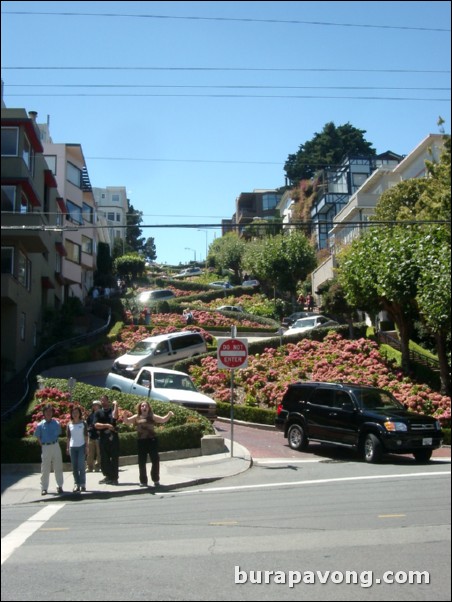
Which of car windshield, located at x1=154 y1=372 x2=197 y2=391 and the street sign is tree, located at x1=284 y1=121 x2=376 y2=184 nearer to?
car windshield, located at x1=154 y1=372 x2=197 y2=391

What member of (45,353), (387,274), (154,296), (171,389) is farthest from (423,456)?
(154,296)

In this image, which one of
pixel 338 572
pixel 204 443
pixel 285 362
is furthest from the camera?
pixel 285 362

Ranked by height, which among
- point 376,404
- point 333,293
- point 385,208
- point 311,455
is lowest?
point 311,455

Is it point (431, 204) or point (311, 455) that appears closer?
point (311, 455)

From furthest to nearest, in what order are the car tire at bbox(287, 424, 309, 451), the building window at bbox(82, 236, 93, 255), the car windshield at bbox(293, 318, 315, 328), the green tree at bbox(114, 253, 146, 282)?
the green tree at bbox(114, 253, 146, 282)
the building window at bbox(82, 236, 93, 255)
the car windshield at bbox(293, 318, 315, 328)
the car tire at bbox(287, 424, 309, 451)

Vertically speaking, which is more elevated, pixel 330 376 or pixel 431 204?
pixel 431 204

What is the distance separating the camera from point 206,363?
99.0 ft

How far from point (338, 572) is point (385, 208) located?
1504 inches

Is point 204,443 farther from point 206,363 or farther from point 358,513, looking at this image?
point 206,363

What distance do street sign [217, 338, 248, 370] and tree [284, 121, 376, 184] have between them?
78.0 m

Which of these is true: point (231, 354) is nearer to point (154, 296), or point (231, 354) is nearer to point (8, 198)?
point (8, 198)

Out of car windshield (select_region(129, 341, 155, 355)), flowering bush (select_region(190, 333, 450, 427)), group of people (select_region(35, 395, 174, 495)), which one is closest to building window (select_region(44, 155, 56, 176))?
car windshield (select_region(129, 341, 155, 355))

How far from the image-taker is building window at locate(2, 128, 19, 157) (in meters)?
29.3

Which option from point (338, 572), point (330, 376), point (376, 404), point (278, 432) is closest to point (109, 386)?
point (278, 432)
